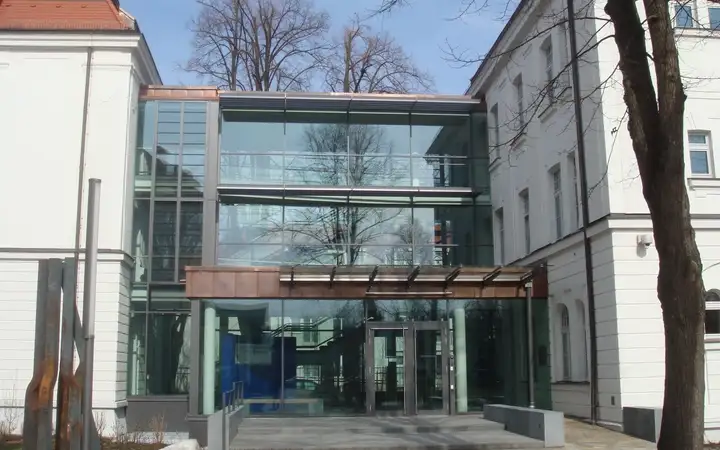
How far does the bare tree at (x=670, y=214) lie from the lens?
25.3ft

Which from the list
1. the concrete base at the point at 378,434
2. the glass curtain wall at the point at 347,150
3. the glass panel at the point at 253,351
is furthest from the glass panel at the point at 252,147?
the concrete base at the point at 378,434

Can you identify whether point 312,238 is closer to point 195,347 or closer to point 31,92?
point 195,347

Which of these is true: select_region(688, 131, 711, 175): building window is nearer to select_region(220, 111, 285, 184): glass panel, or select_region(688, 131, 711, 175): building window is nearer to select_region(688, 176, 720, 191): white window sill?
select_region(688, 176, 720, 191): white window sill

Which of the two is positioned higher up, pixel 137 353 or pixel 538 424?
pixel 137 353

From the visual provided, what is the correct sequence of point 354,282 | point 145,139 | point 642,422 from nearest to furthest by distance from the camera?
point 642,422 → point 354,282 → point 145,139

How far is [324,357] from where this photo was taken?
69.1 ft

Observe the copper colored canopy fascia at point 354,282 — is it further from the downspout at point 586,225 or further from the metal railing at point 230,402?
the downspout at point 586,225

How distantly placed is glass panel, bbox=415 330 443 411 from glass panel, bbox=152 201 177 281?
759 cm

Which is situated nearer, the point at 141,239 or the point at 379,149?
the point at 141,239

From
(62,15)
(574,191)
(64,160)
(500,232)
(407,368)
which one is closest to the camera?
(574,191)

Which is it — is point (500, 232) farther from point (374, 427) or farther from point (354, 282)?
point (374, 427)

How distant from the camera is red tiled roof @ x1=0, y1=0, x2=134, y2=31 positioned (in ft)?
73.0

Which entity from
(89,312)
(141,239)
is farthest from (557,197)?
(89,312)

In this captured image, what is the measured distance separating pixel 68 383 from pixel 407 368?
14.0 m
